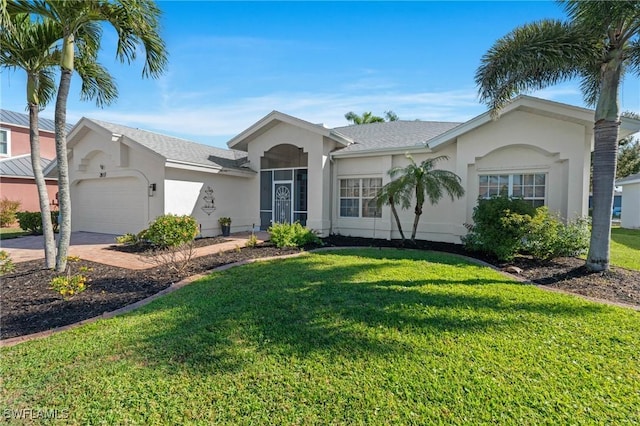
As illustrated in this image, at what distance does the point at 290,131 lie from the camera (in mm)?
15391

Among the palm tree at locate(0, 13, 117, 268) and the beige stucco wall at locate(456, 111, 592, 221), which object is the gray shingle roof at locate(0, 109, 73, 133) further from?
the beige stucco wall at locate(456, 111, 592, 221)

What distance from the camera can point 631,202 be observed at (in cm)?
2344

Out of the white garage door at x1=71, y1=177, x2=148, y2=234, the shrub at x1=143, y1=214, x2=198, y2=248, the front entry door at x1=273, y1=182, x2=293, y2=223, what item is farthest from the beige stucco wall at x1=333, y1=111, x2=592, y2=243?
the white garage door at x1=71, y1=177, x2=148, y2=234

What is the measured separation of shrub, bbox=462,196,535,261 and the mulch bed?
0.50m

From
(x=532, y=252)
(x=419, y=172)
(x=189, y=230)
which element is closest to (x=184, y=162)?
(x=189, y=230)

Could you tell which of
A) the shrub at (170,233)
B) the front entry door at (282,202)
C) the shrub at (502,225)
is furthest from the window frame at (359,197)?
the shrub at (170,233)

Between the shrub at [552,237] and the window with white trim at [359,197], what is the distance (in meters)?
6.32

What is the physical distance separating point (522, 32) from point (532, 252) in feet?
22.5

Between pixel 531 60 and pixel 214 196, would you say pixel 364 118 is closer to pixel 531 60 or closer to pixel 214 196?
pixel 214 196

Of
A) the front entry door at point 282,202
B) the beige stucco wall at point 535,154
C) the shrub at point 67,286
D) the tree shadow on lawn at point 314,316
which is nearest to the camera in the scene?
the tree shadow on lawn at point 314,316

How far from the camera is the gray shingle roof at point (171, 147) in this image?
45.6 feet

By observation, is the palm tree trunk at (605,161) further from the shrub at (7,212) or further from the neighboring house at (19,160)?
the shrub at (7,212)

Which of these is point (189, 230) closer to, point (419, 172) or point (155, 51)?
point (155, 51)

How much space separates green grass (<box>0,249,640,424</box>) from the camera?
313cm
